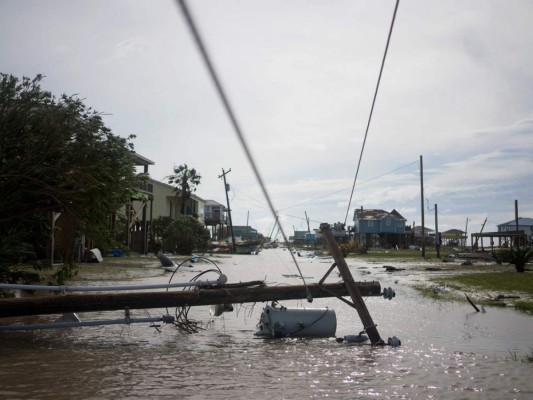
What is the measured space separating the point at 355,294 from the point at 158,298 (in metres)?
3.90

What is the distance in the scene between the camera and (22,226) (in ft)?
42.7

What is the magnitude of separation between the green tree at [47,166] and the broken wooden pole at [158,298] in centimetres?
169

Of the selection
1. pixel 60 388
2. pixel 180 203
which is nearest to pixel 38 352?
pixel 60 388

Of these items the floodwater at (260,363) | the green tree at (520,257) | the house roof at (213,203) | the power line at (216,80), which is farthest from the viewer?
the house roof at (213,203)

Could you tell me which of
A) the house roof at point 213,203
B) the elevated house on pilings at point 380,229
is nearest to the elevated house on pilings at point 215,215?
the house roof at point 213,203

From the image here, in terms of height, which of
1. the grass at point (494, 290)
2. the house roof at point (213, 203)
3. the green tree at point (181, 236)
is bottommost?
the grass at point (494, 290)

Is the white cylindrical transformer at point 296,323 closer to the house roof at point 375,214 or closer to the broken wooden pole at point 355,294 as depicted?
the broken wooden pole at point 355,294

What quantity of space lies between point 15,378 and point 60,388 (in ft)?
2.86

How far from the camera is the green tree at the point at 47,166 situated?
11352mm

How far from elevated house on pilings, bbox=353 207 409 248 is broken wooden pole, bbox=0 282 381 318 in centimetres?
9494

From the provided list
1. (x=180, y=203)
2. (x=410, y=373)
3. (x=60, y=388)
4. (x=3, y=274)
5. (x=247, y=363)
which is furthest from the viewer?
(x=180, y=203)

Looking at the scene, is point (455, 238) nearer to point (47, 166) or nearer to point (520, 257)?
point (520, 257)

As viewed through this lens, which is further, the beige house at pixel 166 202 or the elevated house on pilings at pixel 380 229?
the elevated house on pilings at pixel 380 229

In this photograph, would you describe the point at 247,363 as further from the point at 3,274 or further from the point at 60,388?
the point at 3,274
